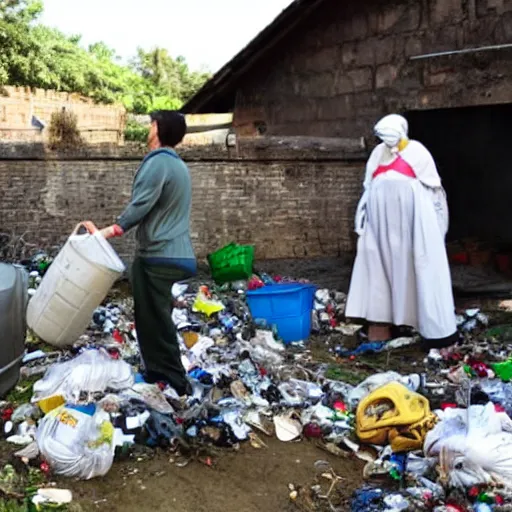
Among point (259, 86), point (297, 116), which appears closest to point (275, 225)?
point (297, 116)

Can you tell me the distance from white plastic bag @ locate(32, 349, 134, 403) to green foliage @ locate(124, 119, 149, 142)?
20.7 ft

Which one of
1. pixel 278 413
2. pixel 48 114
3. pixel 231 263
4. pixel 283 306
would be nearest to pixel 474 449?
pixel 278 413

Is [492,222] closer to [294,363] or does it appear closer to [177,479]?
[294,363]

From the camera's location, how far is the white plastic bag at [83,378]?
400cm

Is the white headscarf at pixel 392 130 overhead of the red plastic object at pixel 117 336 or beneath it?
overhead

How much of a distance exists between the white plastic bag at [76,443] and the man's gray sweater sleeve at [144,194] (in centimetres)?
109

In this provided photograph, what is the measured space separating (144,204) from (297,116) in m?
4.69

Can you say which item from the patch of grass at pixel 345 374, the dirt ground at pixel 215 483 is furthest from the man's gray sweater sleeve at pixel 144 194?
the patch of grass at pixel 345 374

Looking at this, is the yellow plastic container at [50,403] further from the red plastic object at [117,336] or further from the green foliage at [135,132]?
the green foliage at [135,132]

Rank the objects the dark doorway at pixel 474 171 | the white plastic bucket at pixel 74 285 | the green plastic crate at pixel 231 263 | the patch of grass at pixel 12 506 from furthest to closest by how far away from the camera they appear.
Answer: the dark doorway at pixel 474 171
the green plastic crate at pixel 231 263
the white plastic bucket at pixel 74 285
the patch of grass at pixel 12 506

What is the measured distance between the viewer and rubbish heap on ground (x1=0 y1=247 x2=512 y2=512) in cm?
336

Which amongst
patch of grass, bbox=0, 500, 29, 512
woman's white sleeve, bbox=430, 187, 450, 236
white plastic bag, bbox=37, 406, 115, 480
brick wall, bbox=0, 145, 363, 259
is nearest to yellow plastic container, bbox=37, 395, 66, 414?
white plastic bag, bbox=37, 406, 115, 480

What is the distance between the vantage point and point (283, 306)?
588cm

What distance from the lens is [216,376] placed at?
4699 mm
